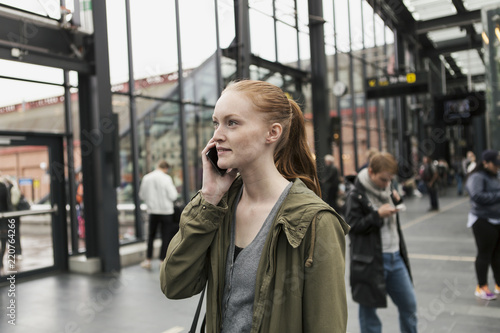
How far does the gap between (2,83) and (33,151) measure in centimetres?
118

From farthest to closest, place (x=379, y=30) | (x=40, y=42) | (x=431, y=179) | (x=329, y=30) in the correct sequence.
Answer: (x=379, y=30), (x=329, y=30), (x=431, y=179), (x=40, y=42)

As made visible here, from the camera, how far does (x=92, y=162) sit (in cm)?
787

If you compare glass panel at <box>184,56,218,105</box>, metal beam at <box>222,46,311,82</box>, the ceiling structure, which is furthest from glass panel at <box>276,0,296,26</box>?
the ceiling structure

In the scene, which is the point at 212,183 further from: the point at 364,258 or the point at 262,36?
the point at 262,36

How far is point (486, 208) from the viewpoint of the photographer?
5.09 m

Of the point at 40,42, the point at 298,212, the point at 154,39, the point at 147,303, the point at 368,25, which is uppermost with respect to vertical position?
the point at 368,25

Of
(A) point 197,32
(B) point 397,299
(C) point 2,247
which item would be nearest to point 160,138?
(A) point 197,32

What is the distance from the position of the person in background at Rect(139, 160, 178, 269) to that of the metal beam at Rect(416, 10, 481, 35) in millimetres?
14311

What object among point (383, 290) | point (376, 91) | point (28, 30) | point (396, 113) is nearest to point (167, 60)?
point (28, 30)

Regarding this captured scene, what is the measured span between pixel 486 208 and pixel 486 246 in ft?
1.42

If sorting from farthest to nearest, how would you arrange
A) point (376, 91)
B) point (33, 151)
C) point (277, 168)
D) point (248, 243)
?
point (376, 91)
point (33, 151)
point (277, 168)
point (248, 243)

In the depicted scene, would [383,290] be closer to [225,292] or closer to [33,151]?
[225,292]

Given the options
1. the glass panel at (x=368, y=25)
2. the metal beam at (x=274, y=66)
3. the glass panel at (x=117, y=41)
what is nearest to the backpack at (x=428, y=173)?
the metal beam at (x=274, y=66)

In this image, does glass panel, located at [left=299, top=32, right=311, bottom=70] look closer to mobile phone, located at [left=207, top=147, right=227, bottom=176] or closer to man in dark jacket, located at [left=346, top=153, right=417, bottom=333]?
man in dark jacket, located at [left=346, top=153, right=417, bottom=333]
